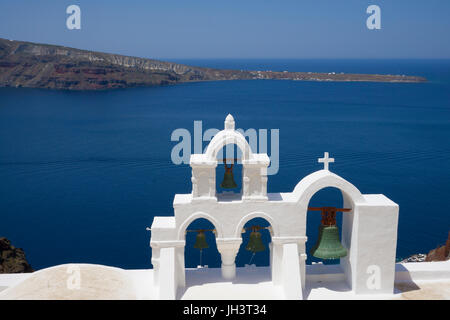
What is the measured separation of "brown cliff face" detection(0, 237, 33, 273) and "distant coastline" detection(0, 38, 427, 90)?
12049 cm

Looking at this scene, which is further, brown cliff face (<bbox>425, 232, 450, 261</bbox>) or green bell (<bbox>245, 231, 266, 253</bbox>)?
brown cliff face (<bbox>425, 232, 450, 261</bbox>)

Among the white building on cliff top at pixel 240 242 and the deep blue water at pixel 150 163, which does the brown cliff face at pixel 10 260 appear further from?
the white building on cliff top at pixel 240 242

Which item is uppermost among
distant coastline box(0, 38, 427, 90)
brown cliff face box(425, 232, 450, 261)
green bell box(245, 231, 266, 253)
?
distant coastline box(0, 38, 427, 90)

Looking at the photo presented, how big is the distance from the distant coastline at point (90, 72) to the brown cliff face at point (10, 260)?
120 m

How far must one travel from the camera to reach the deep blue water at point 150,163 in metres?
34.9

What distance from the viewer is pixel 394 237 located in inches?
522

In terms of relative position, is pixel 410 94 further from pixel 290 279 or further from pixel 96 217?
pixel 290 279

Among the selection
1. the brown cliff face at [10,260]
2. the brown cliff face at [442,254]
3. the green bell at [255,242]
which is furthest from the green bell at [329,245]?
the brown cliff face at [10,260]

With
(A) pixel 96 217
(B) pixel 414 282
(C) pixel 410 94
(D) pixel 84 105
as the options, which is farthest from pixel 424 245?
(C) pixel 410 94

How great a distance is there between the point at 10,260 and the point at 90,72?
128 metres

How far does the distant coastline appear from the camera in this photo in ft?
462

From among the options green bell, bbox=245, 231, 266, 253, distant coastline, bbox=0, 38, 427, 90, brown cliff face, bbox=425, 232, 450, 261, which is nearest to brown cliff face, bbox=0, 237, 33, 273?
green bell, bbox=245, 231, 266, 253

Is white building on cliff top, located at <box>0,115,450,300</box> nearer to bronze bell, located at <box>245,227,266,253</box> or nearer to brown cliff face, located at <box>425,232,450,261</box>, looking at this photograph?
bronze bell, located at <box>245,227,266,253</box>
